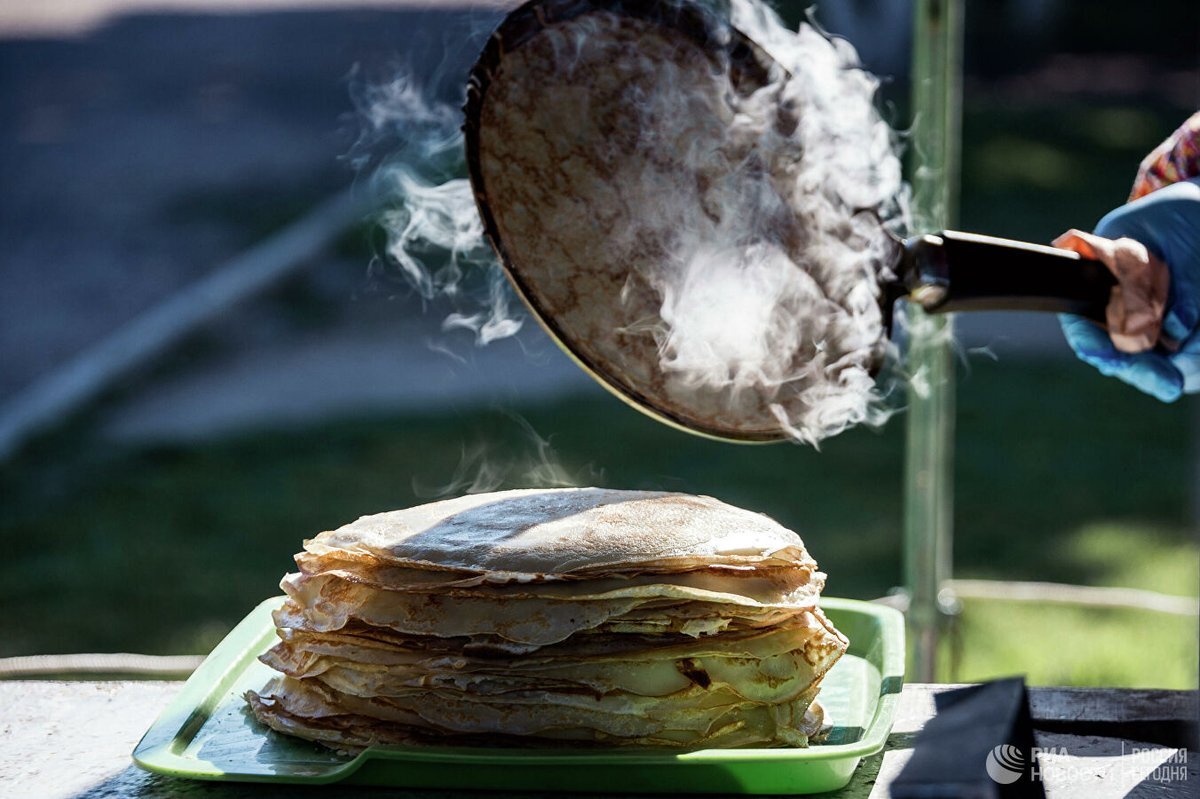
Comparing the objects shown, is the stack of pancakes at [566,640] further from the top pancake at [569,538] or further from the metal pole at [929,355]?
the metal pole at [929,355]

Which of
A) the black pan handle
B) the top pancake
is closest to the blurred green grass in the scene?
the black pan handle

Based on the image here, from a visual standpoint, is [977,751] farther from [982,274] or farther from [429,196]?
[429,196]

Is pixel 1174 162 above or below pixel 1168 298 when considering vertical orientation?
above

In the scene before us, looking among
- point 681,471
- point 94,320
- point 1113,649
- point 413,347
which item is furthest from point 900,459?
point 94,320

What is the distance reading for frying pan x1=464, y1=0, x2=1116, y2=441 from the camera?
5.71 ft

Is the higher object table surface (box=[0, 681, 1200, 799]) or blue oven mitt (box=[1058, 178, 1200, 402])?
blue oven mitt (box=[1058, 178, 1200, 402])

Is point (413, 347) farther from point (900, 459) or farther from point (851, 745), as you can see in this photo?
point (851, 745)

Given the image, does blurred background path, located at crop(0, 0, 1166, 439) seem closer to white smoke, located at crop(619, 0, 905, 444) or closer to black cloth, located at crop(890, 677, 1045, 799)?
white smoke, located at crop(619, 0, 905, 444)

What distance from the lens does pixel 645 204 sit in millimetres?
1806

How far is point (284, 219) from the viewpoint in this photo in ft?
27.6

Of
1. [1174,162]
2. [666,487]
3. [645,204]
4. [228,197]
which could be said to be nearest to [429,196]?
[645,204]

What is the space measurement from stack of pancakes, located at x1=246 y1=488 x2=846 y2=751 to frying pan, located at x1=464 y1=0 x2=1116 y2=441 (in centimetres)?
24

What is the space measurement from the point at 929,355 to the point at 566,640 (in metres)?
1.36

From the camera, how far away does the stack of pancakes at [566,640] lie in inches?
61.3
